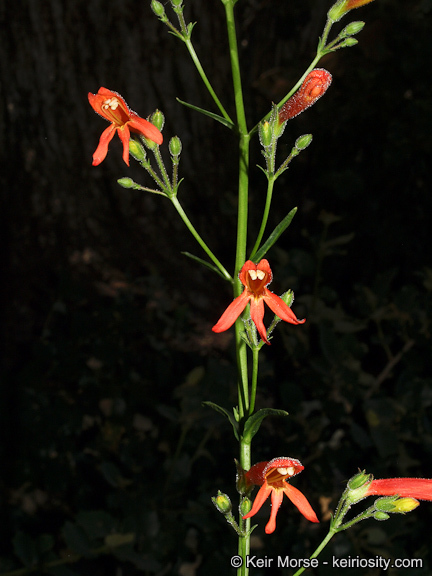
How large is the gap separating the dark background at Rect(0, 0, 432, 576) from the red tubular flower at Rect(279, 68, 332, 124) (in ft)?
2.43

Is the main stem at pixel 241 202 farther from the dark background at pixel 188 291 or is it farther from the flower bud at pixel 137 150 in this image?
the dark background at pixel 188 291

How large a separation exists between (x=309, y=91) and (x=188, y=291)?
1374 millimetres

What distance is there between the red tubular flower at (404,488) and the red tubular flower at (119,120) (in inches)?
21.7

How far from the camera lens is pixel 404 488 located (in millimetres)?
791

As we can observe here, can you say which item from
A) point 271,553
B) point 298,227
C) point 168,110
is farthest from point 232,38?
point 298,227

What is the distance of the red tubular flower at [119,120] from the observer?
762 millimetres

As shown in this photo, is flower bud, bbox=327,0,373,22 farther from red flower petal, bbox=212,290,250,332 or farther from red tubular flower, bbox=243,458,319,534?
red tubular flower, bbox=243,458,319,534

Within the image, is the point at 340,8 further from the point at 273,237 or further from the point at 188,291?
the point at 188,291

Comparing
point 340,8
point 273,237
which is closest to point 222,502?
point 273,237

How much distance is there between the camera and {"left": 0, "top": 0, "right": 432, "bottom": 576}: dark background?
1392 millimetres

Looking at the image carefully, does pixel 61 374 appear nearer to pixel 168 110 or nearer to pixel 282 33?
pixel 168 110

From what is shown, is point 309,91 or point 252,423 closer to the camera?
point 252,423

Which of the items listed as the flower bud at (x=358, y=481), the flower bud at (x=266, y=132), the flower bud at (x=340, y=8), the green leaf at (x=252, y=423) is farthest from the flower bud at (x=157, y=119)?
the flower bud at (x=358, y=481)

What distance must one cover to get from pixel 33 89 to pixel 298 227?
1045mm
